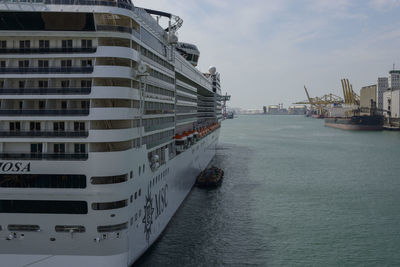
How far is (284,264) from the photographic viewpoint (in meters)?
24.7

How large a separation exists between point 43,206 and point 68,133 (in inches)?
165

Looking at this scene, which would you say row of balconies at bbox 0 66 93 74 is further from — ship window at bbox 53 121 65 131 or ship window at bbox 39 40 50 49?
ship window at bbox 53 121 65 131

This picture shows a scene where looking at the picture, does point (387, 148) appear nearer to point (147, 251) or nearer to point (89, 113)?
point (147, 251)

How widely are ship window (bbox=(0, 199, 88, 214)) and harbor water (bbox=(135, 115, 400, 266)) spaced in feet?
23.8

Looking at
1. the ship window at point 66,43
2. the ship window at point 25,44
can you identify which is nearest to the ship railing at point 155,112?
the ship window at point 66,43

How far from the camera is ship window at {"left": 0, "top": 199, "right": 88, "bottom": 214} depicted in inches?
753

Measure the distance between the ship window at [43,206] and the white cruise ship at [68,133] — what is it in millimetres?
55

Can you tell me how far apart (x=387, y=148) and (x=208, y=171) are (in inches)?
2396

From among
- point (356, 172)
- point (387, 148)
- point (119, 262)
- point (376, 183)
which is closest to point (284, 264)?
point (119, 262)

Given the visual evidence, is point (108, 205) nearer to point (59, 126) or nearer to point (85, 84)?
point (59, 126)

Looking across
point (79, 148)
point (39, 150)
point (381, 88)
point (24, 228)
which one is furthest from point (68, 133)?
point (381, 88)

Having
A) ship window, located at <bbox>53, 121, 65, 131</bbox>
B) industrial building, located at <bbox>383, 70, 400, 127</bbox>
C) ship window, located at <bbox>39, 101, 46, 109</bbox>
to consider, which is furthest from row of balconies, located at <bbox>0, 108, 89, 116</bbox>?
industrial building, located at <bbox>383, 70, 400, 127</bbox>

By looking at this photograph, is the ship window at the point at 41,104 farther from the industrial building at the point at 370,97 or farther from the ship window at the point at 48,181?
the industrial building at the point at 370,97

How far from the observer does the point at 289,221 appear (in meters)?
33.6
